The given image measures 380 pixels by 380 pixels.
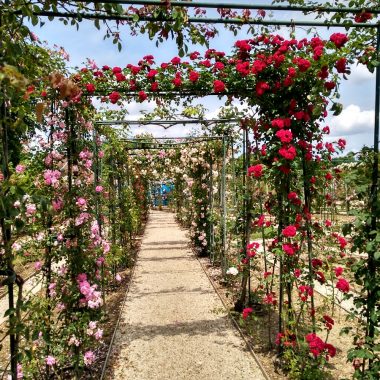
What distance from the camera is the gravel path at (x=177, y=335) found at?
390 cm

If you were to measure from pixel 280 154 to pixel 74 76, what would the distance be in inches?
96.2

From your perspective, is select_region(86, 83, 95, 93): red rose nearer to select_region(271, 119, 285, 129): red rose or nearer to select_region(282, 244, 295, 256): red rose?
select_region(271, 119, 285, 129): red rose

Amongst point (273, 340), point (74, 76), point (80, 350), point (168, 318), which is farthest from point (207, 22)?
point (168, 318)

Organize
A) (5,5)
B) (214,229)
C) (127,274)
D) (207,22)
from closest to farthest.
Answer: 1. (5,5)
2. (207,22)
3. (127,274)
4. (214,229)

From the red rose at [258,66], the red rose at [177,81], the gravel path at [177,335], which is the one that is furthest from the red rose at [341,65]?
the gravel path at [177,335]

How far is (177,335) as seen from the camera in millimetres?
4848

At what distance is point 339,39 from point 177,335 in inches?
149

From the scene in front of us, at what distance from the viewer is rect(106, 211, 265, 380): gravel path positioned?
3.90m

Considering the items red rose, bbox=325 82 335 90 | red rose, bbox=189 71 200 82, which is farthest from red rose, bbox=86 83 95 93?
red rose, bbox=325 82 335 90

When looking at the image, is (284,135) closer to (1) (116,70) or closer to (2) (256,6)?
(2) (256,6)

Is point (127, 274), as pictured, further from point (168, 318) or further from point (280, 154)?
point (280, 154)

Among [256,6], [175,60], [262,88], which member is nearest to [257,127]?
[262,88]

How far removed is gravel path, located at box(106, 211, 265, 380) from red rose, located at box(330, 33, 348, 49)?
3.05m

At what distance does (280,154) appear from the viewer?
3684mm
